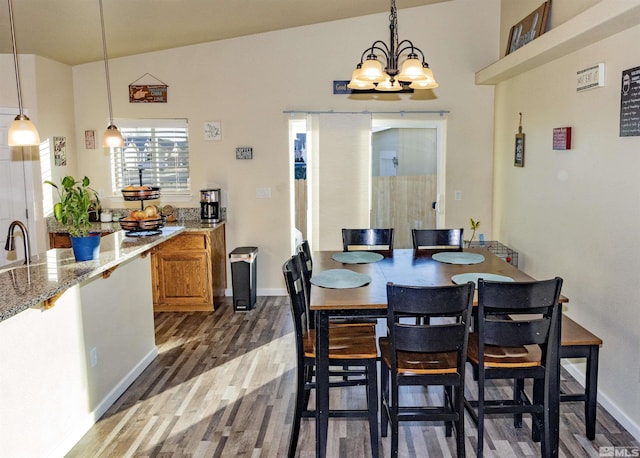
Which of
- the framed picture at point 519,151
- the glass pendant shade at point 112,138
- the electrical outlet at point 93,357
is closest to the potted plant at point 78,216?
the electrical outlet at point 93,357

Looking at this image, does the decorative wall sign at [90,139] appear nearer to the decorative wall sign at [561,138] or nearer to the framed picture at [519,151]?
the framed picture at [519,151]

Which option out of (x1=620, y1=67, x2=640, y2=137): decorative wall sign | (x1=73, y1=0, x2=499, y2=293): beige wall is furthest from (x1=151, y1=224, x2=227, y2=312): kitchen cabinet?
(x1=620, y1=67, x2=640, y2=137): decorative wall sign

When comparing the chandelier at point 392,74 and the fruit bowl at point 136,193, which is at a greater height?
the chandelier at point 392,74

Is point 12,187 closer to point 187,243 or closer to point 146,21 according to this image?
point 187,243

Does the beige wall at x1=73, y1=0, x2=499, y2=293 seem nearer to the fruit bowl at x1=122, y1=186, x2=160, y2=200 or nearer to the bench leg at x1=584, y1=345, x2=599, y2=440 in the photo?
the fruit bowl at x1=122, y1=186, x2=160, y2=200

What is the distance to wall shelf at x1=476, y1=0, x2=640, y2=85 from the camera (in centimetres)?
299

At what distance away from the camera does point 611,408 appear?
3373 millimetres

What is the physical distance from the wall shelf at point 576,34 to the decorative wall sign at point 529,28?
19cm

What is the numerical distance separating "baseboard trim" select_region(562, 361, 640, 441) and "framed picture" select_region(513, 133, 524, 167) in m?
1.92

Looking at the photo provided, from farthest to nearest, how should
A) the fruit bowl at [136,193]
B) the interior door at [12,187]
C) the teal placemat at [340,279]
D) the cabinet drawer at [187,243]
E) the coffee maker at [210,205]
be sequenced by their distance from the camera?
the coffee maker at [210,205] → the cabinet drawer at [187,243] → the interior door at [12,187] → the fruit bowl at [136,193] → the teal placemat at [340,279]

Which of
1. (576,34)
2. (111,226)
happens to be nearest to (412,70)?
(576,34)

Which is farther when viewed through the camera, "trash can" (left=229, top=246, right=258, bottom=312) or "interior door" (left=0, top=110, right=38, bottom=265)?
"trash can" (left=229, top=246, right=258, bottom=312)

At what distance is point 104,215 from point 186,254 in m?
1.17

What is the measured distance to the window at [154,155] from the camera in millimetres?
6004
